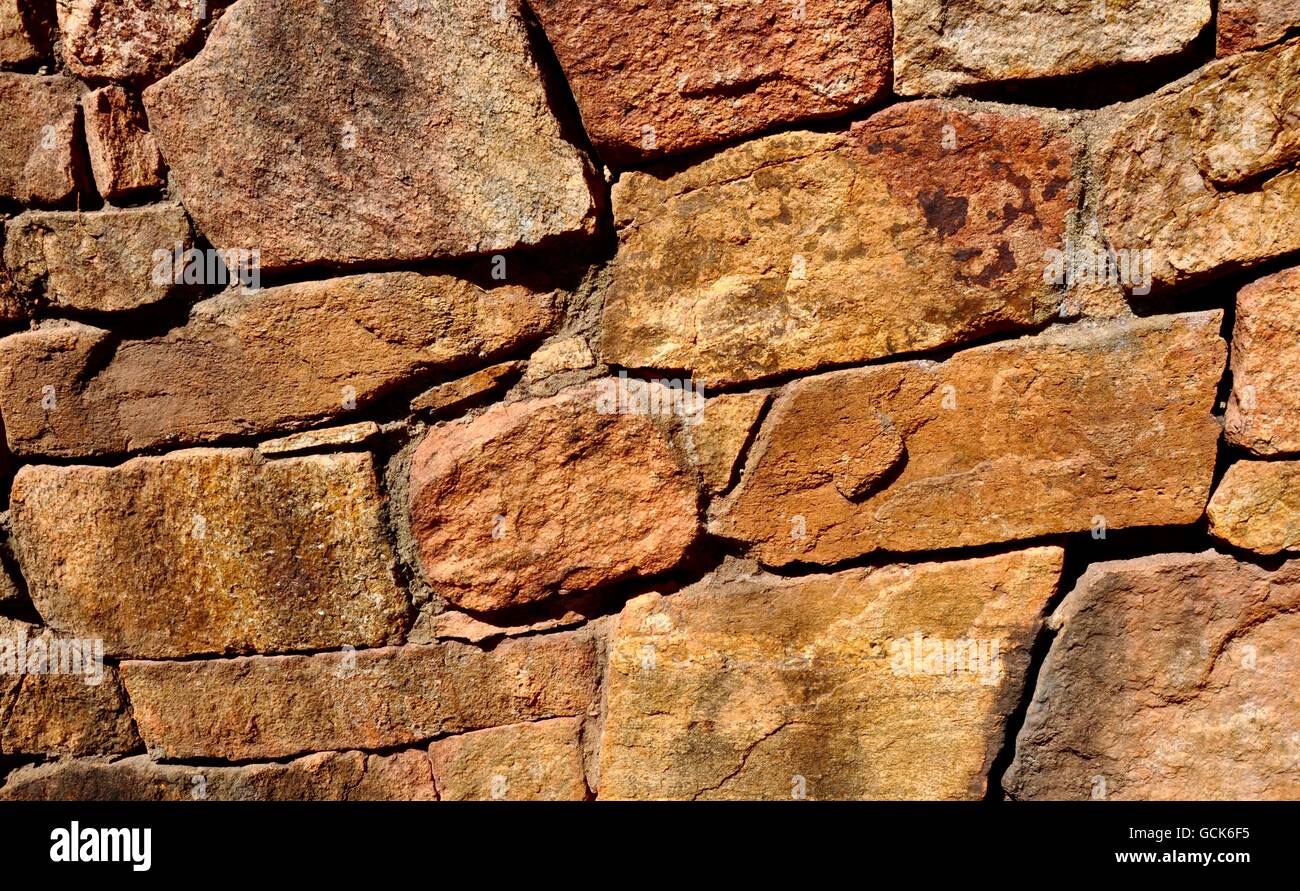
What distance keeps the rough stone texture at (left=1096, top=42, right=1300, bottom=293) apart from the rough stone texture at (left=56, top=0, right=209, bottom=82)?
5.45 feet

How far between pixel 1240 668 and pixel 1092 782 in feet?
1.06

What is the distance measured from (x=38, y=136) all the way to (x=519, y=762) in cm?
155

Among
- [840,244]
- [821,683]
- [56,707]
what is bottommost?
[56,707]

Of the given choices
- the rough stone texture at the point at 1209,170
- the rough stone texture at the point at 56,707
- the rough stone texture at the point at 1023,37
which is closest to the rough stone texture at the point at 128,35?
the rough stone texture at the point at 56,707

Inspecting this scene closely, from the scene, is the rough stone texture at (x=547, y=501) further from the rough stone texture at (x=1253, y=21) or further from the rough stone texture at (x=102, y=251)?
the rough stone texture at (x=1253, y=21)

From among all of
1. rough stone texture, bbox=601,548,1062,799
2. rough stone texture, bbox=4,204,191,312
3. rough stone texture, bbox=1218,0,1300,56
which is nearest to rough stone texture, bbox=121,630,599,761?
rough stone texture, bbox=601,548,1062,799

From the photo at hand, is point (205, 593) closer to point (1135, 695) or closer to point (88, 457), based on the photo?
point (88, 457)

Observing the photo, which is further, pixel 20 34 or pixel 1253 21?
pixel 20 34

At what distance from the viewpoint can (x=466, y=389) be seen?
1.90m

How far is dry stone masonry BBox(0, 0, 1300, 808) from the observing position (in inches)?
64.1

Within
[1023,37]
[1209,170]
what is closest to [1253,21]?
[1209,170]

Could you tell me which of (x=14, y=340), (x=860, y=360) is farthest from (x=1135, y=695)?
(x=14, y=340)

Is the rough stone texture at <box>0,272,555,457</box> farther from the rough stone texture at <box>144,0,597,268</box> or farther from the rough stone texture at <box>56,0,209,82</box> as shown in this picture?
→ the rough stone texture at <box>56,0,209,82</box>

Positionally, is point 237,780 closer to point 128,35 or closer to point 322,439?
point 322,439
